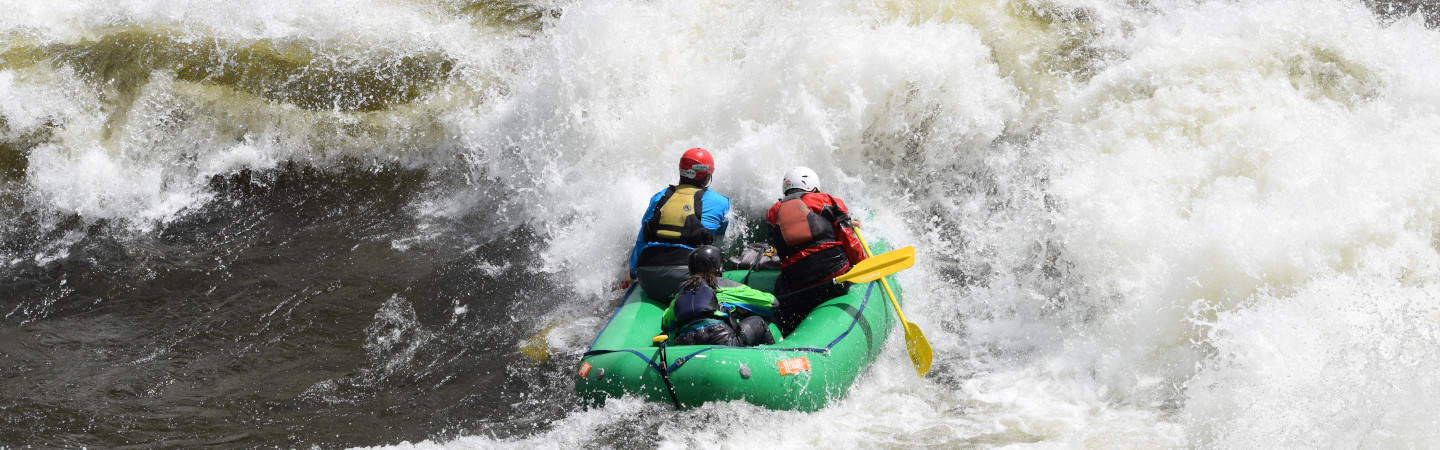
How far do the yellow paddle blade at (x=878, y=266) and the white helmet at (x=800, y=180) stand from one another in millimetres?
657

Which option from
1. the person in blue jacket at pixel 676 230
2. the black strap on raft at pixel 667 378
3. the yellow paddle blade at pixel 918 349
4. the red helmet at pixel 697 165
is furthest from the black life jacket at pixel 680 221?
the yellow paddle blade at pixel 918 349

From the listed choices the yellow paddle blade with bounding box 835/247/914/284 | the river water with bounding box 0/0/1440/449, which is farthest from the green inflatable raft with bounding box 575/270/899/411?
the yellow paddle blade with bounding box 835/247/914/284

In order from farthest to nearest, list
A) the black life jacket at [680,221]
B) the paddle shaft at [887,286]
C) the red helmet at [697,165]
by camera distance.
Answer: the red helmet at [697,165] < the black life jacket at [680,221] < the paddle shaft at [887,286]

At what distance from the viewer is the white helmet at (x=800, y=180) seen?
5980mm

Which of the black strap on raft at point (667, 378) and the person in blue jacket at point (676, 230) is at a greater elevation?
the person in blue jacket at point (676, 230)

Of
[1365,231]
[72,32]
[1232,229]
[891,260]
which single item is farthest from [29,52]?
[1365,231]

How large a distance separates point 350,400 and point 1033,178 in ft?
15.9

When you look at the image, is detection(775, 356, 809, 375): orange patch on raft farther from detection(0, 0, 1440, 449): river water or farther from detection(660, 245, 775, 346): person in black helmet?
detection(660, 245, 775, 346): person in black helmet

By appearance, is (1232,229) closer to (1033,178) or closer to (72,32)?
(1033,178)

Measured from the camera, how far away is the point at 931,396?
16.6ft

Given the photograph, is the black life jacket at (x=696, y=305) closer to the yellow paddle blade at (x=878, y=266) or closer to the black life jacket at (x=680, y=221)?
the black life jacket at (x=680, y=221)

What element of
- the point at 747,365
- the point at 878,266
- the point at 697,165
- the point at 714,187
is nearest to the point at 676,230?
the point at 697,165

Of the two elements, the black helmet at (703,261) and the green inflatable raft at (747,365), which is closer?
the green inflatable raft at (747,365)

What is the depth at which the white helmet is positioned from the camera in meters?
5.98
